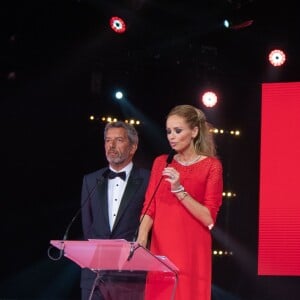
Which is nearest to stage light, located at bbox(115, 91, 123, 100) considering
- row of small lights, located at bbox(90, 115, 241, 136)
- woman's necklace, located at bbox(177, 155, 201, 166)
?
row of small lights, located at bbox(90, 115, 241, 136)

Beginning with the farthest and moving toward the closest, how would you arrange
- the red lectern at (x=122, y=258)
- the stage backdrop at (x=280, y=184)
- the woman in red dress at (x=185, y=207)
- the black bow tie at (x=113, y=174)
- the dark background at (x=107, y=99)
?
1. the dark background at (x=107, y=99)
2. the stage backdrop at (x=280, y=184)
3. the black bow tie at (x=113, y=174)
4. the woman in red dress at (x=185, y=207)
5. the red lectern at (x=122, y=258)

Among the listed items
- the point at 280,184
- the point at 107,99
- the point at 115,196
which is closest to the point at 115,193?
the point at 115,196

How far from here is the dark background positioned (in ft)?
24.9

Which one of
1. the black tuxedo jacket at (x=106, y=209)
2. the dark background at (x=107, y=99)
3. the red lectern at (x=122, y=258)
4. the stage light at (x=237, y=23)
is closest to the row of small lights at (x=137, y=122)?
the dark background at (x=107, y=99)

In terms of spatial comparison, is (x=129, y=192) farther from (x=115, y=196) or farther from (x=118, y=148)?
(x=118, y=148)

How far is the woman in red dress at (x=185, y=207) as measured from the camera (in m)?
3.49

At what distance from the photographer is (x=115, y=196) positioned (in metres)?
4.30

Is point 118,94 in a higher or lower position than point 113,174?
higher

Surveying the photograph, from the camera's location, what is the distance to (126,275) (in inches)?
141

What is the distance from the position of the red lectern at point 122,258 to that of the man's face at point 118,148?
1.02 metres

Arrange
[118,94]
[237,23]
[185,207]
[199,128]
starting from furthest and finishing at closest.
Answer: [118,94], [237,23], [199,128], [185,207]

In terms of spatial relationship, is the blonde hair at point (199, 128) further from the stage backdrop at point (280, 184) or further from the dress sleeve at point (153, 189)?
the stage backdrop at point (280, 184)

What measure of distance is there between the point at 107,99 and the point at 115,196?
3781mm

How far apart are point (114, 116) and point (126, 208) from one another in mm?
3894
